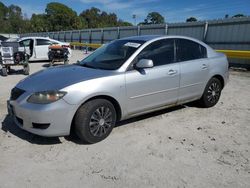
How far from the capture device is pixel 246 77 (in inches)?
409

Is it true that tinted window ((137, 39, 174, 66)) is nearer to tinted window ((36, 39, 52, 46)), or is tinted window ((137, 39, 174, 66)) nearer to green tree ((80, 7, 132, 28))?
tinted window ((36, 39, 52, 46))

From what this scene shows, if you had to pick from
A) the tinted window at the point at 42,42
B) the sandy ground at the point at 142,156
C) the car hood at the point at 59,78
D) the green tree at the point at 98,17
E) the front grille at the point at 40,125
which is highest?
the green tree at the point at 98,17

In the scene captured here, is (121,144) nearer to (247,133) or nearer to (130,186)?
(130,186)

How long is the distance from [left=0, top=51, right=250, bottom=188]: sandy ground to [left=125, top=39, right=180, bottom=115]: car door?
45cm

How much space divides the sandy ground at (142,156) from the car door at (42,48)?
11016mm

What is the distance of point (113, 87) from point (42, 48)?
12.6m

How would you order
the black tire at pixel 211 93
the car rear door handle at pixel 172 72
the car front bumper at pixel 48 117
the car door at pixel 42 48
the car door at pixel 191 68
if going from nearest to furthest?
the car front bumper at pixel 48 117 → the car rear door handle at pixel 172 72 → the car door at pixel 191 68 → the black tire at pixel 211 93 → the car door at pixel 42 48

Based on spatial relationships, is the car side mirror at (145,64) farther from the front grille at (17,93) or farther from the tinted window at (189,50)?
the front grille at (17,93)

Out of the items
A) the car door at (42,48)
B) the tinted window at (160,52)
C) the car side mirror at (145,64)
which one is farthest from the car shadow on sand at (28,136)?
the car door at (42,48)

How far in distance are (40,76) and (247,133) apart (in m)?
3.64

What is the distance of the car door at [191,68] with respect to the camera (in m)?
5.33

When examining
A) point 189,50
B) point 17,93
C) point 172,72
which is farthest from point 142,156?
point 189,50

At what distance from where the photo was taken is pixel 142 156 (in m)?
3.86

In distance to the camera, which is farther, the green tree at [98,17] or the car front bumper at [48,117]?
the green tree at [98,17]
